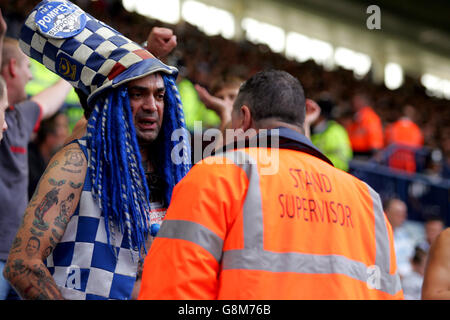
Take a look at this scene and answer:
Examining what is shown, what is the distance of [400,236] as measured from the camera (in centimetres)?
752

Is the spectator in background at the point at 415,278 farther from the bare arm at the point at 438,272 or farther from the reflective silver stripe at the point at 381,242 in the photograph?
the reflective silver stripe at the point at 381,242

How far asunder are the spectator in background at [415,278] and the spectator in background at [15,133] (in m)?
4.23

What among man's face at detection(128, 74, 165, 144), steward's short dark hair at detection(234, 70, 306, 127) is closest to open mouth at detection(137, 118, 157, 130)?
man's face at detection(128, 74, 165, 144)

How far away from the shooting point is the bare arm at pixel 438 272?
2359 mm

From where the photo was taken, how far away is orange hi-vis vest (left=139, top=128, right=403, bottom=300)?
1560mm

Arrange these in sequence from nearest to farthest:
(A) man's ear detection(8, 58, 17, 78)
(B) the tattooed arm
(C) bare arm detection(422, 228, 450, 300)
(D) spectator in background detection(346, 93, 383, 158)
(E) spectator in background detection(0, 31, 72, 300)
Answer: (B) the tattooed arm < (C) bare arm detection(422, 228, 450, 300) < (E) spectator in background detection(0, 31, 72, 300) < (A) man's ear detection(8, 58, 17, 78) < (D) spectator in background detection(346, 93, 383, 158)

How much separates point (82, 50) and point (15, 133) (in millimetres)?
1339

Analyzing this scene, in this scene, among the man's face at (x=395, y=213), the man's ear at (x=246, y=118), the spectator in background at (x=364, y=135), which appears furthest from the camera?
the spectator in background at (x=364, y=135)

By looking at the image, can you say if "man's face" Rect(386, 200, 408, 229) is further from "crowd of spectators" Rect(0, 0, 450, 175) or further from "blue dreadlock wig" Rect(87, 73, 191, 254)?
"blue dreadlock wig" Rect(87, 73, 191, 254)

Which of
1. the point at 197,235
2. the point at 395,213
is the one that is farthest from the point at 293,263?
the point at 395,213

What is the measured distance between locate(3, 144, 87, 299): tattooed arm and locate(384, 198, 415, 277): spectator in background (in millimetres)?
5353

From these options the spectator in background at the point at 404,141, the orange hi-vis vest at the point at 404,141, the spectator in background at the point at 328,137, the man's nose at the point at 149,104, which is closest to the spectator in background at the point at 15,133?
the man's nose at the point at 149,104

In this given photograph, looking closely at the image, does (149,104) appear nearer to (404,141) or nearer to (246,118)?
(246,118)
